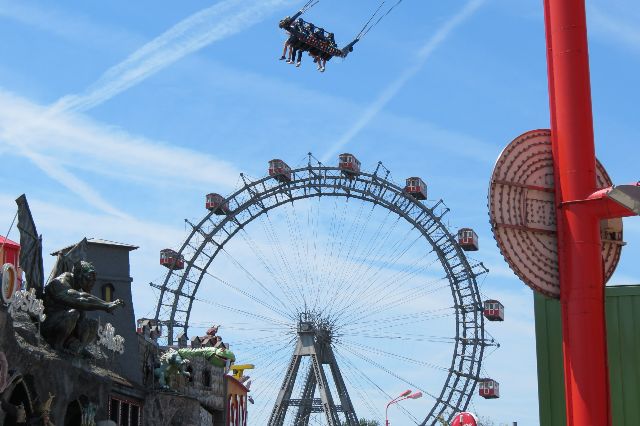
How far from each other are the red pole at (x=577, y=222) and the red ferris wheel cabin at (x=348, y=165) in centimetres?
4451

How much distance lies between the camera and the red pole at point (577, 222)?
16.0 metres

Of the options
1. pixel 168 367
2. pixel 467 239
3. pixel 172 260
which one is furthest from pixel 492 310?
pixel 168 367

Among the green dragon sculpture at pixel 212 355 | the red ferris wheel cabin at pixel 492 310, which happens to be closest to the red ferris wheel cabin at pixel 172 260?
the red ferris wheel cabin at pixel 492 310

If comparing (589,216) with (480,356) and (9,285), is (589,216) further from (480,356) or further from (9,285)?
(480,356)

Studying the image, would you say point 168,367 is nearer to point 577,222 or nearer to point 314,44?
point 314,44

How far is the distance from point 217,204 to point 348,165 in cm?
788

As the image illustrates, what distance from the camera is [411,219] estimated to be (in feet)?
199

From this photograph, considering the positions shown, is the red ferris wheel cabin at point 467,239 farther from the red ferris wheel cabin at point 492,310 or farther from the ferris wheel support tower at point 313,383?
the ferris wheel support tower at point 313,383

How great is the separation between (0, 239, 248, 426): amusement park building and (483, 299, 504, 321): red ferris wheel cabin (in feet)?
71.3

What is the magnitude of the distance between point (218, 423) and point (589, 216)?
27033 millimetres

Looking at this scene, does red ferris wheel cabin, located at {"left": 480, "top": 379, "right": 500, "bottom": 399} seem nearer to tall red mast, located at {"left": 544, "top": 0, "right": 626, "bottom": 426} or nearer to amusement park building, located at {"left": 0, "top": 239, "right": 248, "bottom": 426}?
amusement park building, located at {"left": 0, "top": 239, "right": 248, "bottom": 426}

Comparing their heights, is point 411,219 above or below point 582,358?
above

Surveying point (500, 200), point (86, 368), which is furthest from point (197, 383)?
point (500, 200)

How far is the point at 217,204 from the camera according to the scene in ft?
205
